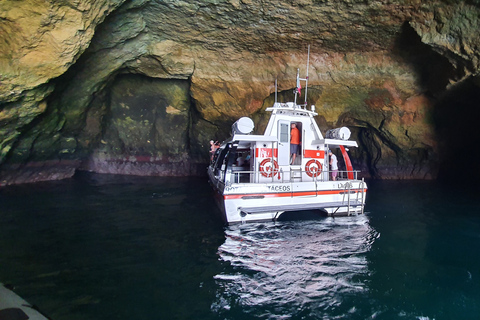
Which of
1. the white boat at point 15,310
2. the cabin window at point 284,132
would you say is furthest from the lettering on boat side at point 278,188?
the white boat at point 15,310

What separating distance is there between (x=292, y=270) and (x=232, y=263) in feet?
4.02

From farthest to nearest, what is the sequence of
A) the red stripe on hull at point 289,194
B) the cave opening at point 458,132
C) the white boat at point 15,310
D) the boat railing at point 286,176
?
the cave opening at point 458,132
the boat railing at point 286,176
the red stripe on hull at point 289,194
the white boat at point 15,310

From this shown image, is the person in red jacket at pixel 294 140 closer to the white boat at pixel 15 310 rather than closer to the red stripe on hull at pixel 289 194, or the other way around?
the red stripe on hull at pixel 289 194

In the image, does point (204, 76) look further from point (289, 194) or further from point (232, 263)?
point (232, 263)

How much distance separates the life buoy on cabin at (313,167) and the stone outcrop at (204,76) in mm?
5875

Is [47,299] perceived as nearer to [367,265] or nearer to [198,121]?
[367,265]

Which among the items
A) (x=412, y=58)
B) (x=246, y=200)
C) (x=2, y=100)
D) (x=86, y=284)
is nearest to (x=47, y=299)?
(x=86, y=284)

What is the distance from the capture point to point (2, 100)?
9.67 meters

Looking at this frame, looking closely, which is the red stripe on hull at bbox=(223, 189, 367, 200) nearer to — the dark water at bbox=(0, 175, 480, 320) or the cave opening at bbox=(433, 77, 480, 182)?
the dark water at bbox=(0, 175, 480, 320)

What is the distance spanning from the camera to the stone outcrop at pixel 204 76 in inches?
388

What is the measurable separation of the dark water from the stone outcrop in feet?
16.7

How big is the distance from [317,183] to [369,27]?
25.5 ft

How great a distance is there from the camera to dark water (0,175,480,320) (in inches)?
174

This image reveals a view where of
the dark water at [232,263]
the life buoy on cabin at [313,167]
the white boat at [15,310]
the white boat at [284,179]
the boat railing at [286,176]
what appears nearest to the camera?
the white boat at [15,310]
